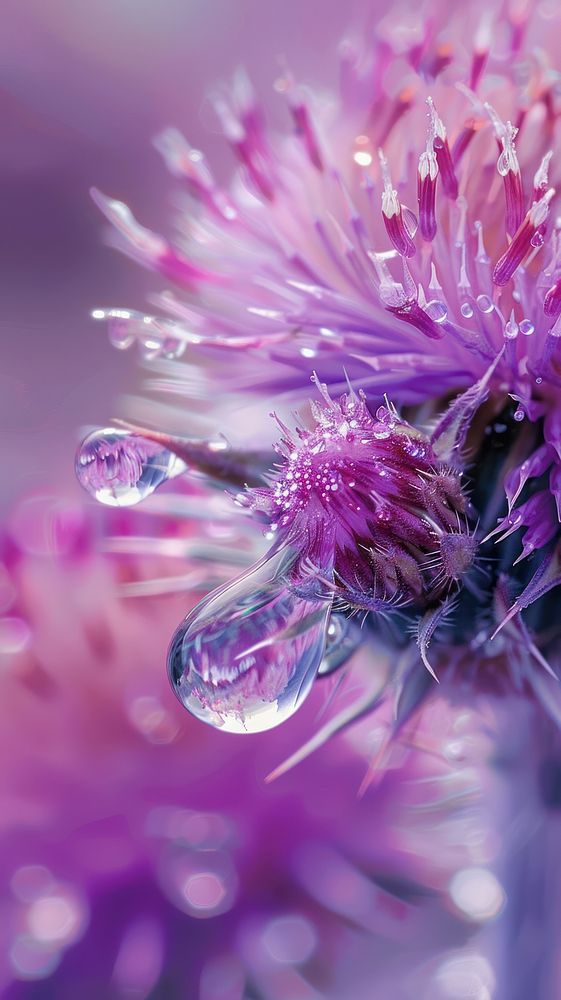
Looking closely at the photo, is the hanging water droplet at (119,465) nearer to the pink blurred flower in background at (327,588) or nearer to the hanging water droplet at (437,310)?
the pink blurred flower in background at (327,588)

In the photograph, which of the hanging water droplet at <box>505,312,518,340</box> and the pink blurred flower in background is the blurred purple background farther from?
the hanging water droplet at <box>505,312,518,340</box>

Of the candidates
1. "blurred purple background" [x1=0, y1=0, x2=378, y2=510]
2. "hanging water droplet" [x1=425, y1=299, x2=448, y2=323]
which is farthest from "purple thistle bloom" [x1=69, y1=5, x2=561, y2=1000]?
"blurred purple background" [x1=0, y1=0, x2=378, y2=510]

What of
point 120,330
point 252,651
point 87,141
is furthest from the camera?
point 87,141

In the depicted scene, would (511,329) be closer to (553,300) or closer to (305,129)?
(553,300)

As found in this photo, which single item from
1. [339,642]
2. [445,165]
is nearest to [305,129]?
[445,165]

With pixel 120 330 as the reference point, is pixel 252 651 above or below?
below

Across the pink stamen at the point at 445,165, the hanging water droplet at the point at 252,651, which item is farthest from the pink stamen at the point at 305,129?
the hanging water droplet at the point at 252,651

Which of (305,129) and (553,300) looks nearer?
(553,300)
